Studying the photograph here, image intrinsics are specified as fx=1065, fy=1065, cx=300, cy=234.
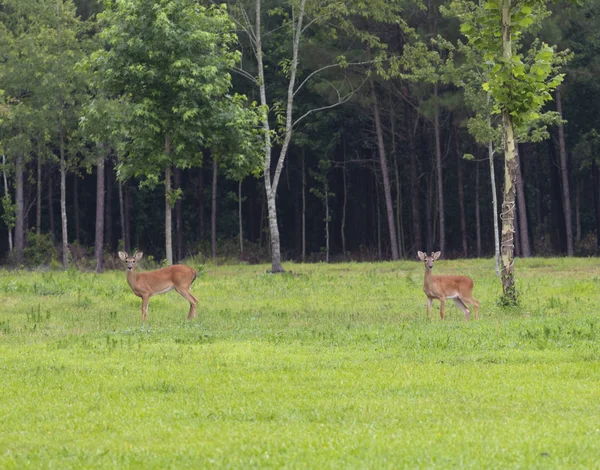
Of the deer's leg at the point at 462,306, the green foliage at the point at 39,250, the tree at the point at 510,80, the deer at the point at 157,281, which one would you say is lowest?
the deer's leg at the point at 462,306

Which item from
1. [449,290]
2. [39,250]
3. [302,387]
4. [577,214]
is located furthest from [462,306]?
[577,214]

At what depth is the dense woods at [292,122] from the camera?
30.0 metres

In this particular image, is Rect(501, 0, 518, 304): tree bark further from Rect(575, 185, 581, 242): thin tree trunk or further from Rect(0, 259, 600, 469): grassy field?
Rect(575, 185, 581, 242): thin tree trunk

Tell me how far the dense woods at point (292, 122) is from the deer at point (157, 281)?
6358 millimetres

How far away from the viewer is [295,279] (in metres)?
30.9

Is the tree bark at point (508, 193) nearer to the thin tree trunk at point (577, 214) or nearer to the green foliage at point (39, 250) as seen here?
the green foliage at point (39, 250)

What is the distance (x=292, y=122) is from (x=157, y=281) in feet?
113

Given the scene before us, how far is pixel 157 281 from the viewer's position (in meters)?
21.0

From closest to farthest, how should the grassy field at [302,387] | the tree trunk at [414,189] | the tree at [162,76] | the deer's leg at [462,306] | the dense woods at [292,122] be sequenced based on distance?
the grassy field at [302,387] < the deer's leg at [462,306] < the tree at [162,76] < the dense woods at [292,122] < the tree trunk at [414,189]

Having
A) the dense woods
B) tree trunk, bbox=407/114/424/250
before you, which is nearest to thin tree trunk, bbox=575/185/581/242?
the dense woods

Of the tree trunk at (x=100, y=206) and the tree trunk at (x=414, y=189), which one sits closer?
the tree trunk at (x=100, y=206)

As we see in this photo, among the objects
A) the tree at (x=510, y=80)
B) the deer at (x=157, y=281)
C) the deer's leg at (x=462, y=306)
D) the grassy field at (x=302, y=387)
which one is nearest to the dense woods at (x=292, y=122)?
the tree at (x=510, y=80)

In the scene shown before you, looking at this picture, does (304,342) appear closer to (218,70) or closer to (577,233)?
(218,70)

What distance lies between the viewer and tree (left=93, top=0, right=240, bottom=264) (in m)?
29.6
